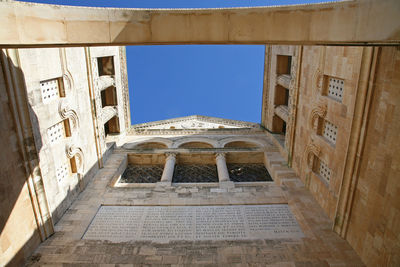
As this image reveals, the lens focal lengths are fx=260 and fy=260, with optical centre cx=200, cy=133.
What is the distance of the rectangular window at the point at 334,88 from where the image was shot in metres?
8.18

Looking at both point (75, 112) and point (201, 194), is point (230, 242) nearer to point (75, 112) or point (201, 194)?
point (201, 194)

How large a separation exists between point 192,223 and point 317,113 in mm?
5935

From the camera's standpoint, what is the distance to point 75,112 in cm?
1006

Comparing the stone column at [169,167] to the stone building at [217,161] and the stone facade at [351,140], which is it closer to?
the stone building at [217,161]

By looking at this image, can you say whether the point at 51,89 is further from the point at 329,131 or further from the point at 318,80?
the point at 329,131

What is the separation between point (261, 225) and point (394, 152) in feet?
14.3

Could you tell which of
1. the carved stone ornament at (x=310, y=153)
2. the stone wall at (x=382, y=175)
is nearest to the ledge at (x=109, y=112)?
the carved stone ornament at (x=310, y=153)

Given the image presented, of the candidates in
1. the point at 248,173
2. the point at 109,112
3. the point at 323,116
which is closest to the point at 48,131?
the point at 109,112

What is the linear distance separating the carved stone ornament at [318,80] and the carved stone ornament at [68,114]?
9160 millimetres

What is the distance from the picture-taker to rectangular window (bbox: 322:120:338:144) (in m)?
8.62

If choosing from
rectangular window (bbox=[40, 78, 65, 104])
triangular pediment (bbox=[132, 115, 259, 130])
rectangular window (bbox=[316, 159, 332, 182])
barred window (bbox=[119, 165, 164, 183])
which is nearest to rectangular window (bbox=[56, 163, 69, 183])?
rectangular window (bbox=[40, 78, 65, 104])

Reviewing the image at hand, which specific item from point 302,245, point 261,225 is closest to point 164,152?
point 261,225

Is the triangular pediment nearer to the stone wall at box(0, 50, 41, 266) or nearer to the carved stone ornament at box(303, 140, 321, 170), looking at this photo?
the carved stone ornament at box(303, 140, 321, 170)

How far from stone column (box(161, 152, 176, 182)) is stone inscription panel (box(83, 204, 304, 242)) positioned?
2156mm
